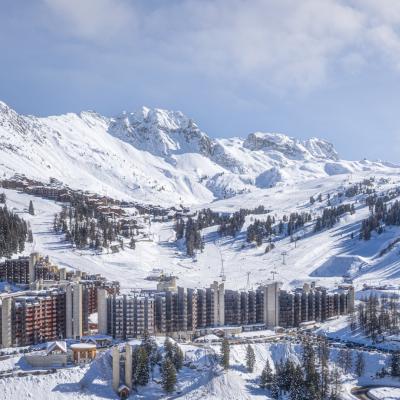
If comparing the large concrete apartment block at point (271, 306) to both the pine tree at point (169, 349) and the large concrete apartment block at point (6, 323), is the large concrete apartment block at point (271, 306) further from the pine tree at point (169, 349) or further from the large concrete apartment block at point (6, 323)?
the large concrete apartment block at point (6, 323)

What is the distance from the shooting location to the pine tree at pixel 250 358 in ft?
241

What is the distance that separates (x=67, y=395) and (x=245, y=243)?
114 m

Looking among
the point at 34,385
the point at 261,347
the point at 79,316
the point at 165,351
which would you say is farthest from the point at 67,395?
the point at 261,347

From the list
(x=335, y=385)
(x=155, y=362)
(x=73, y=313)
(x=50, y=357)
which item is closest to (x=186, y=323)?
(x=73, y=313)

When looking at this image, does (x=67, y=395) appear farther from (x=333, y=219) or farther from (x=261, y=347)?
(x=333, y=219)

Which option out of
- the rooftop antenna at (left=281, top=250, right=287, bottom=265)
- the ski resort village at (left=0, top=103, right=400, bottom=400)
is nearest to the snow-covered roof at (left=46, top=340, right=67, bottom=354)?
the ski resort village at (left=0, top=103, right=400, bottom=400)

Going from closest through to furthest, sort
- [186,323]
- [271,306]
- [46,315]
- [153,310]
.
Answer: [46,315] → [153,310] → [186,323] → [271,306]

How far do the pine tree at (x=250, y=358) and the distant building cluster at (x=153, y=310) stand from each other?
14524 mm

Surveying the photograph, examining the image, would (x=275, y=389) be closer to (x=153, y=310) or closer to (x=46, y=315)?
(x=153, y=310)

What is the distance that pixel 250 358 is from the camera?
7406cm

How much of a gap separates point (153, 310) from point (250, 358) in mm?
17832

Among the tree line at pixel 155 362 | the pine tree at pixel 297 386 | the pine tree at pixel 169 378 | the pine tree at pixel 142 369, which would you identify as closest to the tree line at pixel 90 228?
the tree line at pixel 155 362

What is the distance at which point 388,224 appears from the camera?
16812cm

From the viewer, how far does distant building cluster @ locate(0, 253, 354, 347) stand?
3228 inches
